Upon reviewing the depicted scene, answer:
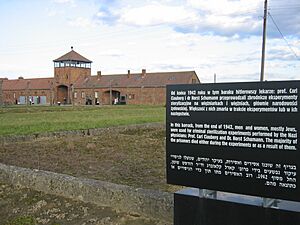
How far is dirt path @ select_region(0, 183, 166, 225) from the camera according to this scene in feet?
16.8

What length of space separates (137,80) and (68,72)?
14.5m

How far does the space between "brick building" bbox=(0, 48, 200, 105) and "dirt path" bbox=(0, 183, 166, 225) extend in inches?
2620

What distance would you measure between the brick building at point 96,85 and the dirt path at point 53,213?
66537mm

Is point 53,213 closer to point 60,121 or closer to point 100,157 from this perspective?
point 100,157

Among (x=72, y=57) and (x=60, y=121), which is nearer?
(x=60, y=121)

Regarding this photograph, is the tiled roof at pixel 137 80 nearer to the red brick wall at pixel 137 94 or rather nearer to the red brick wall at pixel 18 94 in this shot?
the red brick wall at pixel 137 94

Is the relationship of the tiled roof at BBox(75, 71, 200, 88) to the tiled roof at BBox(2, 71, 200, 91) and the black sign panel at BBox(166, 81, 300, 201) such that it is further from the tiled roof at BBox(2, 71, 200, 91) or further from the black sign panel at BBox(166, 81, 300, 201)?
the black sign panel at BBox(166, 81, 300, 201)

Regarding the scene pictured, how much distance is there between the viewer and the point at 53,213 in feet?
18.1

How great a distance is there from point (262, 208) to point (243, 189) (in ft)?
0.79

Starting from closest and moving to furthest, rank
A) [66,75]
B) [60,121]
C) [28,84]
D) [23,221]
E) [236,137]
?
[236,137] < [23,221] < [60,121] < [66,75] < [28,84]

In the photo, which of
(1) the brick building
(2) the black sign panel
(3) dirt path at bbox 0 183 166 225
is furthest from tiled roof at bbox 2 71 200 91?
(2) the black sign panel

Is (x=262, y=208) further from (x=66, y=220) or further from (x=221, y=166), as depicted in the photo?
(x=66, y=220)

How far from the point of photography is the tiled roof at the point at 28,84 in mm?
88787

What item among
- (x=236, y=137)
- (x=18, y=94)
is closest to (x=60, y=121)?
(x=236, y=137)
